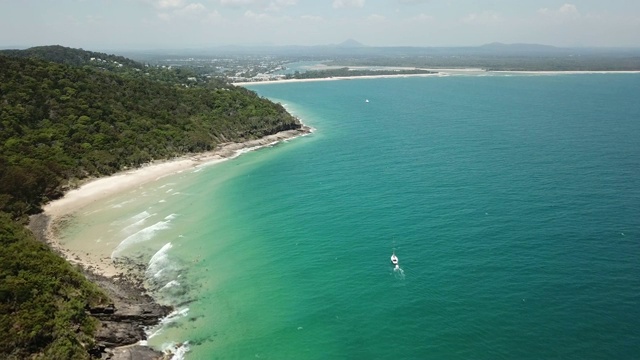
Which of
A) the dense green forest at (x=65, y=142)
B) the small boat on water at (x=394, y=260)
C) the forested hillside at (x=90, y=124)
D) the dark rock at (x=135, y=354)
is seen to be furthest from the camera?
the forested hillside at (x=90, y=124)

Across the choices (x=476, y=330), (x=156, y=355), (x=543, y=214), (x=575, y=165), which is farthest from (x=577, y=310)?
(x=575, y=165)

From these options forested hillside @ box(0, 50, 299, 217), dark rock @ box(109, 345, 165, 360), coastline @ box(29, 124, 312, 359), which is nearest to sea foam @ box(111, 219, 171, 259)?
coastline @ box(29, 124, 312, 359)

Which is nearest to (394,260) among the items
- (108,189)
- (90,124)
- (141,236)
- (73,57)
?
(141,236)

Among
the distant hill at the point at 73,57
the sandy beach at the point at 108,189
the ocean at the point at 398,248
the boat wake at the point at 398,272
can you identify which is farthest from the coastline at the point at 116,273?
the distant hill at the point at 73,57

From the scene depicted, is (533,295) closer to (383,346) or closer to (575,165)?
(383,346)

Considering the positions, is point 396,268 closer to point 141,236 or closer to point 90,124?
point 141,236

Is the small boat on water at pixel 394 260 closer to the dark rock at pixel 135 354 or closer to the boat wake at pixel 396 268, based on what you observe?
the boat wake at pixel 396 268

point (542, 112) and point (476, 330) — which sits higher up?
point (542, 112)
